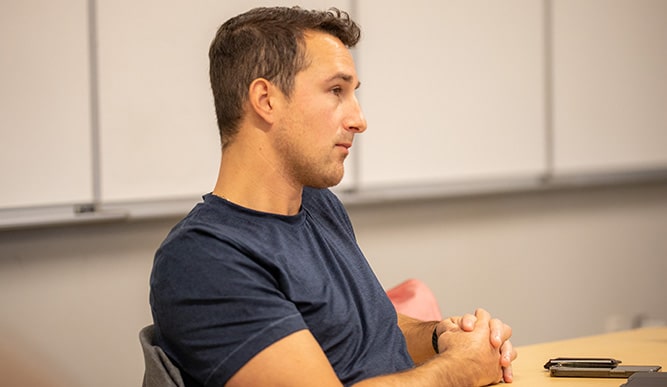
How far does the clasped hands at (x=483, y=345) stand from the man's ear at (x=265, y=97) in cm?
57

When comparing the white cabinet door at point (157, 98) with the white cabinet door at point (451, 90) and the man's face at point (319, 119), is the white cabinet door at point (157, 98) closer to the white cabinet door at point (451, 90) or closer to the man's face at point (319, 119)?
the white cabinet door at point (451, 90)

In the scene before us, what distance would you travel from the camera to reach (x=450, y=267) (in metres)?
4.17

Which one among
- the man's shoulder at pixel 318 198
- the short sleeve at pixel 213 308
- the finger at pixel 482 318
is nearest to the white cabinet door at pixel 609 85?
the man's shoulder at pixel 318 198

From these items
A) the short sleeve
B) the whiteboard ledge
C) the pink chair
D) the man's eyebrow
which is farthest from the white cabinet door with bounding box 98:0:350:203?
the short sleeve

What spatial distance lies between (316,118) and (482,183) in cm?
217

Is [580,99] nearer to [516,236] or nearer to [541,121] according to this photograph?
[541,121]

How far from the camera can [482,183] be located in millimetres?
4109

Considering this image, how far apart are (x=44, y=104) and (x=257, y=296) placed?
137cm

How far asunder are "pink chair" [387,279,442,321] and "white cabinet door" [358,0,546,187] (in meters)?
0.96

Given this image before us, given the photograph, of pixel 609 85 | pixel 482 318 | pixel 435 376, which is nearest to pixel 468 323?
pixel 482 318

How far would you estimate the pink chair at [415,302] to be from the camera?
2715 millimetres

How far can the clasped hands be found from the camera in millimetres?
1995

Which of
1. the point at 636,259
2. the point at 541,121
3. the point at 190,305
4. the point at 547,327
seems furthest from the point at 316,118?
the point at 636,259

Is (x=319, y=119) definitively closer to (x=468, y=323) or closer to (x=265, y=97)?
(x=265, y=97)
